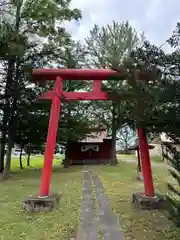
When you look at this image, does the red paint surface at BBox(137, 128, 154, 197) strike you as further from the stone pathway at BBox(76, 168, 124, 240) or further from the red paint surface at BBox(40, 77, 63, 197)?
the red paint surface at BBox(40, 77, 63, 197)

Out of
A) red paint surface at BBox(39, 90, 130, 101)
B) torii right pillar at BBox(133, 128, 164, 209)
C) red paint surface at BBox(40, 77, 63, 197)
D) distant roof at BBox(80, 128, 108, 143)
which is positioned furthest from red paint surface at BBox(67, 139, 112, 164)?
torii right pillar at BBox(133, 128, 164, 209)

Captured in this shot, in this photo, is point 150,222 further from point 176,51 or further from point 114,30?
point 114,30

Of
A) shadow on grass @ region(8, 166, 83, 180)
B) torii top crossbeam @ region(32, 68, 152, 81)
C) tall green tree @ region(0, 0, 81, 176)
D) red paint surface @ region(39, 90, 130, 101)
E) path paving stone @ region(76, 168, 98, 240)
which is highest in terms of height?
tall green tree @ region(0, 0, 81, 176)

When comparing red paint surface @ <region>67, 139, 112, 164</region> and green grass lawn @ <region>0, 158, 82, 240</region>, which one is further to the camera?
red paint surface @ <region>67, 139, 112, 164</region>

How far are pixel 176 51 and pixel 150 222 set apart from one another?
353cm

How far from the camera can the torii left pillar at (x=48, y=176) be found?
663 cm

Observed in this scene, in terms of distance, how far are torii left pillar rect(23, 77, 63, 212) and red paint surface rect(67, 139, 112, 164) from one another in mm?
17552

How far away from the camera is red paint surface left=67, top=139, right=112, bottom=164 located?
25.1 metres

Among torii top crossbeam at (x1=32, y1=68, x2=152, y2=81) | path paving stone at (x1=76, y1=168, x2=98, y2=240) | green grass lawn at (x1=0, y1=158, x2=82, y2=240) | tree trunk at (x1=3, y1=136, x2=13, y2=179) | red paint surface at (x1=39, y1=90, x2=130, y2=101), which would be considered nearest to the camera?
path paving stone at (x1=76, y1=168, x2=98, y2=240)

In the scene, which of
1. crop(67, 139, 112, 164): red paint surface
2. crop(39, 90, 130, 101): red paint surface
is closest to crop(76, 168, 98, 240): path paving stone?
crop(39, 90, 130, 101): red paint surface

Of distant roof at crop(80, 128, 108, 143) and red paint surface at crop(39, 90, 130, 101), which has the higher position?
red paint surface at crop(39, 90, 130, 101)

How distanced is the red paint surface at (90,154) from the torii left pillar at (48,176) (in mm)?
17552

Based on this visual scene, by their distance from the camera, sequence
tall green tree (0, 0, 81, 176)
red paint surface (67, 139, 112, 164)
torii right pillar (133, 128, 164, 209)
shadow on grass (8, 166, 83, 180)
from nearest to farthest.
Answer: torii right pillar (133, 128, 164, 209) < tall green tree (0, 0, 81, 176) < shadow on grass (8, 166, 83, 180) < red paint surface (67, 139, 112, 164)

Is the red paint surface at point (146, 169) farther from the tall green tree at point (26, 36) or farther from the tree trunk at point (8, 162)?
the tree trunk at point (8, 162)
